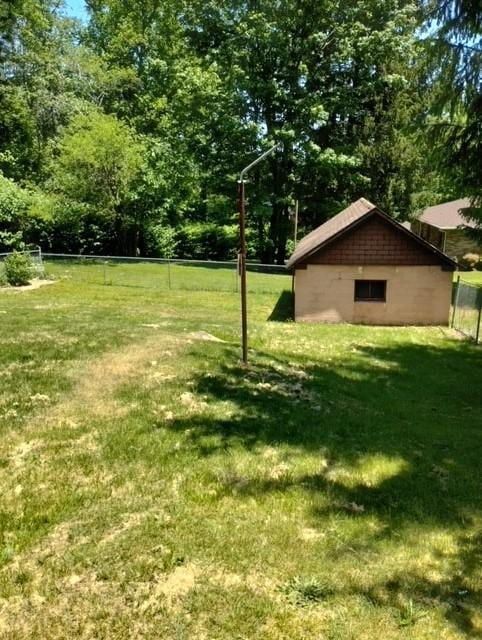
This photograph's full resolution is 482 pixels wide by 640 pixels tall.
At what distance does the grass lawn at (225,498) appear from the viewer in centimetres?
337

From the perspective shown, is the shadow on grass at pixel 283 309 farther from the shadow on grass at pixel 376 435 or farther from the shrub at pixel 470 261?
the shrub at pixel 470 261

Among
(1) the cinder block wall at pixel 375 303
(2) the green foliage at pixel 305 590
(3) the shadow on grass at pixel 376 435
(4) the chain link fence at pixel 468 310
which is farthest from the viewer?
(1) the cinder block wall at pixel 375 303

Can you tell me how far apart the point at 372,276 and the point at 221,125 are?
16775 millimetres

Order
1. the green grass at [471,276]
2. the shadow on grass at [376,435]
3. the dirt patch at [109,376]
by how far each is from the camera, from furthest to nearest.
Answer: the green grass at [471,276] → the dirt patch at [109,376] → the shadow on grass at [376,435]

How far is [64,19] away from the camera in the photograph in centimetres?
3697

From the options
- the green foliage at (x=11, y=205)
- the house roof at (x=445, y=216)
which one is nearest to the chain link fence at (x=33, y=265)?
the green foliage at (x=11, y=205)

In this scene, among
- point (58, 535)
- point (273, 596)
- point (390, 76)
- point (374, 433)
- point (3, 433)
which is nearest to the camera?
point (273, 596)

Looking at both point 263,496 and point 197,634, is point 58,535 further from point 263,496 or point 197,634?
point 263,496

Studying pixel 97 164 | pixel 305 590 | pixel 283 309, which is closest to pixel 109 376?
pixel 305 590

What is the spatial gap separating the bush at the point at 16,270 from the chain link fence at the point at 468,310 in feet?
54.6

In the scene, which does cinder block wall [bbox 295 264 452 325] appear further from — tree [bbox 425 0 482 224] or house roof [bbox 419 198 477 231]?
house roof [bbox 419 198 477 231]

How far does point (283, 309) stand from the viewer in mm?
19797

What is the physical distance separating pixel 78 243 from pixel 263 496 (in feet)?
99.6

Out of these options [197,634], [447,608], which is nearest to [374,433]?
[447,608]
